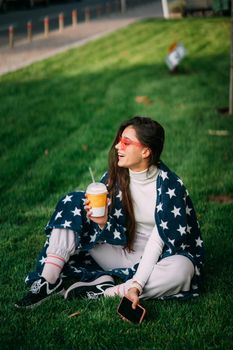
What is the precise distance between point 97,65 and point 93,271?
9.39 m

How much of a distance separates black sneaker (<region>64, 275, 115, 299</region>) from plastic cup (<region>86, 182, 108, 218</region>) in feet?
1.66

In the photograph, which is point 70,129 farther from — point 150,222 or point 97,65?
point 97,65

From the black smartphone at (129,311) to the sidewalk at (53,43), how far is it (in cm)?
990

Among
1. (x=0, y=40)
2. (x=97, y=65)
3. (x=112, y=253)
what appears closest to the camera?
(x=112, y=253)

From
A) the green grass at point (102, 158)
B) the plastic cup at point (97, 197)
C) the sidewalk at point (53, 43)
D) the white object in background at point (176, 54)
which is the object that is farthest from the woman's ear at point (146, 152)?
the sidewalk at point (53, 43)

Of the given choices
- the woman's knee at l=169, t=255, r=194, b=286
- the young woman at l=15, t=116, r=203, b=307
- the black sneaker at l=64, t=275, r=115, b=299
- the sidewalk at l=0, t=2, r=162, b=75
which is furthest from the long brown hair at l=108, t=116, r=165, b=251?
the sidewalk at l=0, t=2, r=162, b=75

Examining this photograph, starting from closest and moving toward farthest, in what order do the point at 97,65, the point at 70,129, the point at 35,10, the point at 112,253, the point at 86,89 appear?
the point at 112,253
the point at 70,129
the point at 86,89
the point at 97,65
the point at 35,10

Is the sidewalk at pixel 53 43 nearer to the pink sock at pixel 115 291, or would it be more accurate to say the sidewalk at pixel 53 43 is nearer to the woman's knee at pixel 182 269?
the pink sock at pixel 115 291

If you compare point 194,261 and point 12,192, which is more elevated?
point 194,261

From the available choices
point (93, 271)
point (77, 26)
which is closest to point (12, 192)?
point (93, 271)

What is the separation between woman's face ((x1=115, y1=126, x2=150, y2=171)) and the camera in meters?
3.85

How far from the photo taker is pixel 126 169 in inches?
158

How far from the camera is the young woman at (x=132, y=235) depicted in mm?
3799

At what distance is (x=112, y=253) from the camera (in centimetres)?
421
